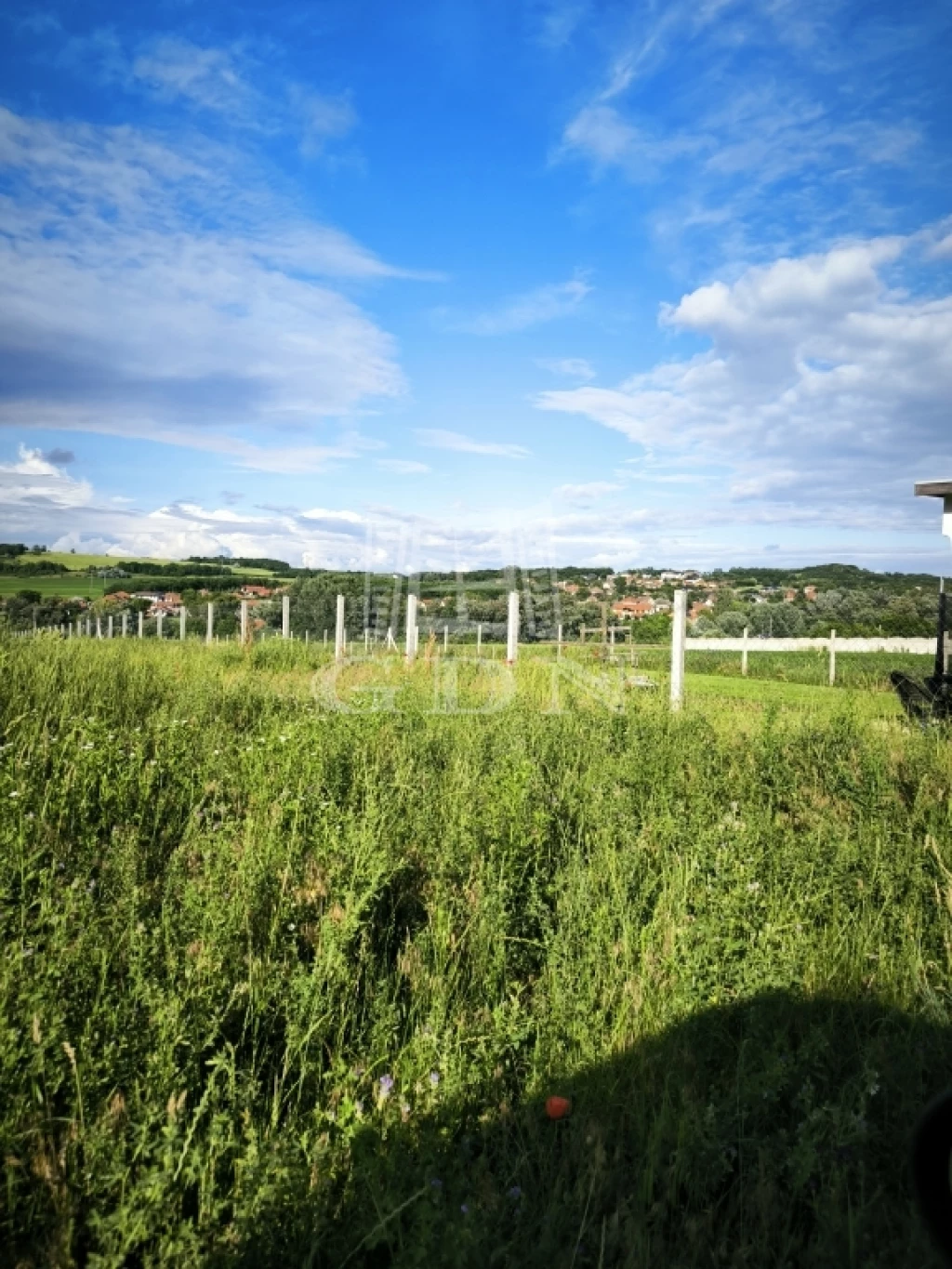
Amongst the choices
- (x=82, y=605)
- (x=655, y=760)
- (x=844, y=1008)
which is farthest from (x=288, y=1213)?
(x=82, y=605)

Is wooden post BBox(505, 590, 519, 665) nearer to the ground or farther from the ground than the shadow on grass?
farther from the ground

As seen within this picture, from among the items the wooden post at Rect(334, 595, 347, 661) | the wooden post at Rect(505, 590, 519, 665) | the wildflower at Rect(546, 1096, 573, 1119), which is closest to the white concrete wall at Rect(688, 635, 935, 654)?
the wooden post at Rect(334, 595, 347, 661)

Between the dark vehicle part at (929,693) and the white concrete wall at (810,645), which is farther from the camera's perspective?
the white concrete wall at (810,645)

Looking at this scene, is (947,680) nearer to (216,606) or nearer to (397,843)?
(397,843)

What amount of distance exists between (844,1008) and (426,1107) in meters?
1.61

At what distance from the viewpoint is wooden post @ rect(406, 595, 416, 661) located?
47.4ft

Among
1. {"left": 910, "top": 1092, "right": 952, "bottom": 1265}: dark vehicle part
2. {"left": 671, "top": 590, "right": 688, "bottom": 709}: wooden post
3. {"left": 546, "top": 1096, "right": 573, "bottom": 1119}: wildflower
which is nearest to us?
{"left": 910, "top": 1092, "right": 952, "bottom": 1265}: dark vehicle part

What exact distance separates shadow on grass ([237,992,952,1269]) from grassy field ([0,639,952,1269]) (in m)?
0.01

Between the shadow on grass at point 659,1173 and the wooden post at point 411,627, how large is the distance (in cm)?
1196

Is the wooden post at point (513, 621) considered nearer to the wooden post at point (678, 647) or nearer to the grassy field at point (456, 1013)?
the wooden post at point (678, 647)

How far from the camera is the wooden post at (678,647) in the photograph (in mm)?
10828

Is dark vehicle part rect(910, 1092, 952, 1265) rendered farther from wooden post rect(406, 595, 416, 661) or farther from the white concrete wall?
the white concrete wall

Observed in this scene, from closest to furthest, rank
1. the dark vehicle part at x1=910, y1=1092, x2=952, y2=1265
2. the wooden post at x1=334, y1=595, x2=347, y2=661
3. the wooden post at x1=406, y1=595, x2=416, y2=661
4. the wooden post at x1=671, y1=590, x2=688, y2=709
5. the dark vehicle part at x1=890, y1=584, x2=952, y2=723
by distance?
the dark vehicle part at x1=910, y1=1092, x2=952, y2=1265 → the dark vehicle part at x1=890, y1=584, x2=952, y2=723 → the wooden post at x1=671, y1=590, x2=688, y2=709 → the wooden post at x1=406, y1=595, x2=416, y2=661 → the wooden post at x1=334, y1=595, x2=347, y2=661

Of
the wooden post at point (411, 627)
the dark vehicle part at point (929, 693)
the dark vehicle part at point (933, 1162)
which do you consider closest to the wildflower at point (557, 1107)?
the dark vehicle part at point (933, 1162)
